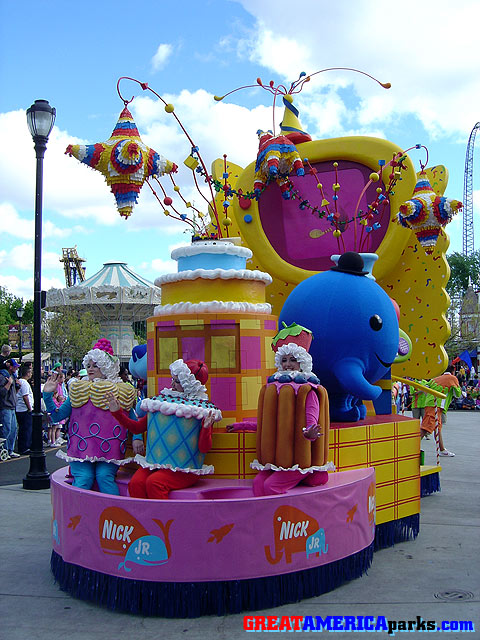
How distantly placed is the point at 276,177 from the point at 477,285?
45.5 m

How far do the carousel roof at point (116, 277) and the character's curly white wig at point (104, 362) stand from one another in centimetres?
3058

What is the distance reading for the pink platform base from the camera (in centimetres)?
393

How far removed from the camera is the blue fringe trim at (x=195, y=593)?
3.96 meters

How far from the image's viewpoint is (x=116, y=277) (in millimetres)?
36531

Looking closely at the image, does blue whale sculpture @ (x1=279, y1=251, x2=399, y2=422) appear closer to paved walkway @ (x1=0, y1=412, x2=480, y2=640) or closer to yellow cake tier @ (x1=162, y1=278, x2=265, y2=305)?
yellow cake tier @ (x1=162, y1=278, x2=265, y2=305)

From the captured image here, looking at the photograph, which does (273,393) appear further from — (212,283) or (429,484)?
(429,484)

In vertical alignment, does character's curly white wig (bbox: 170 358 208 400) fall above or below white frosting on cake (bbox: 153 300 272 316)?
below

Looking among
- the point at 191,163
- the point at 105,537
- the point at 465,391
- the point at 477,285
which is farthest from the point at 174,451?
the point at 477,285

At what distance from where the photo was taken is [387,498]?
17.9 ft

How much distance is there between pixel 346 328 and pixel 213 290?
46.0 inches

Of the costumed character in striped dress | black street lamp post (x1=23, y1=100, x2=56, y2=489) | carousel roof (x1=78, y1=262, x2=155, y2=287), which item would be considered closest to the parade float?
black street lamp post (x1=23, y1=100, x2=56, y2=489)

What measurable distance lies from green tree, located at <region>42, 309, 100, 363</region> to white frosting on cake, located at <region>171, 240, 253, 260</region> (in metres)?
31.4

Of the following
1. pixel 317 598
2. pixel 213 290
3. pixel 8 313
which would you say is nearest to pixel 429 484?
pixel 317 598

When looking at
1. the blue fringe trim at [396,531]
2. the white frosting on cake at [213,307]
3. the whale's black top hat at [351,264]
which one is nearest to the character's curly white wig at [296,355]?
the white frosting on cake at [213,307]
